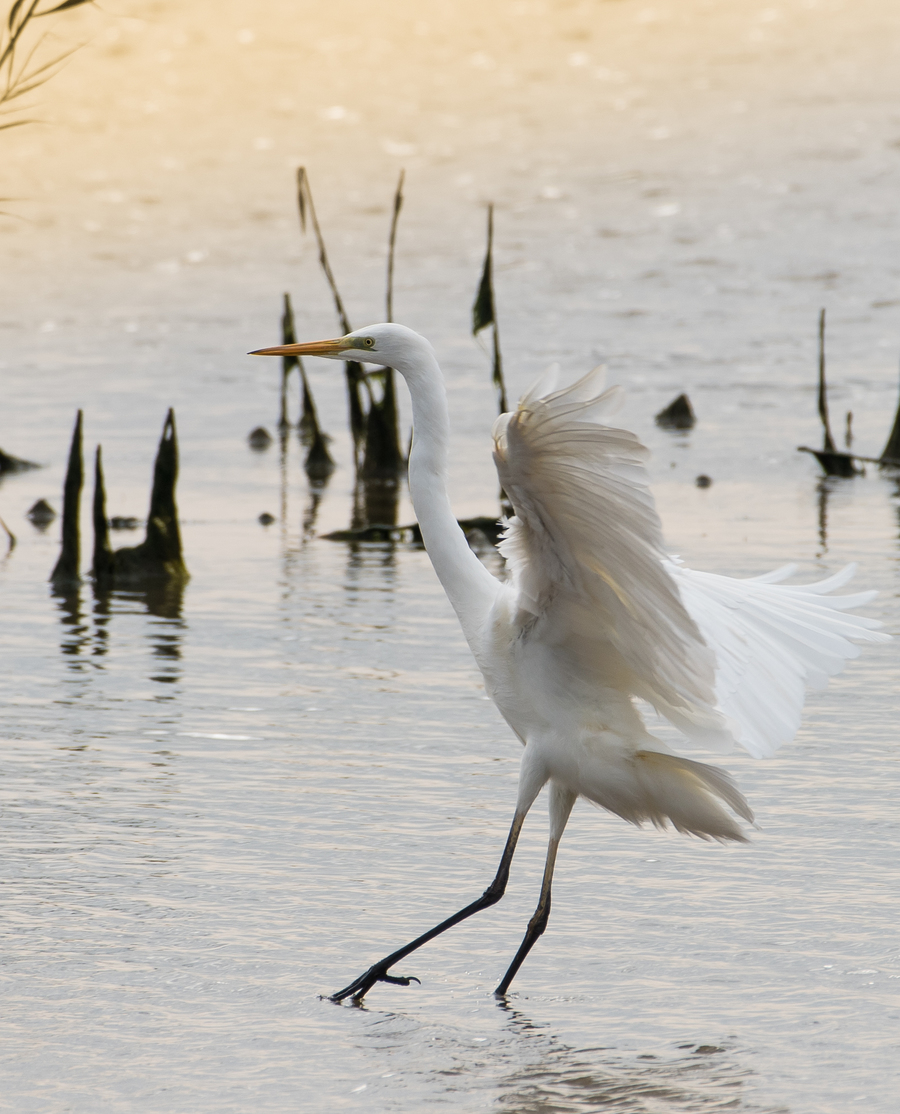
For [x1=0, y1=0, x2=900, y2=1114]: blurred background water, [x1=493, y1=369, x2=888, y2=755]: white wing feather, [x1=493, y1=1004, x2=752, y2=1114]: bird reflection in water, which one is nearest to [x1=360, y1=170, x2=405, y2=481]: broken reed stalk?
[x1=0, y1=0, x2=900, y2=1114]: blurred background water

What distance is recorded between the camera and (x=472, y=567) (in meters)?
4.62

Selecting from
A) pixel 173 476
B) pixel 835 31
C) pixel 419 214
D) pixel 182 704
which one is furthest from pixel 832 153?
pixel 182 704

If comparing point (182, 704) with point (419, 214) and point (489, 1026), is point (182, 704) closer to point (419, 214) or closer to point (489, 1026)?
point (489, 1026)

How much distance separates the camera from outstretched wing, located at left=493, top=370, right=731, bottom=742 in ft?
11.8

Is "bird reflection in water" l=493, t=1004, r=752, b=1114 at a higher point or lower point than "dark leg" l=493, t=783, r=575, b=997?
lower

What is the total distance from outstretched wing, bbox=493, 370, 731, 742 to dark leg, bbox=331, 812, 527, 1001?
52 centimetres

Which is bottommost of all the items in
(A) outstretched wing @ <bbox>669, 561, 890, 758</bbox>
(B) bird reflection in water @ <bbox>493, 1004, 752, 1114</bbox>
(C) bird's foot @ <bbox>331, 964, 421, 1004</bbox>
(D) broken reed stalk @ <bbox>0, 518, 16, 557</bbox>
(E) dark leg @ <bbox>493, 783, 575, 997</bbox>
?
(B) bird reflection in water @ <bbox>493, 1004, 752, 1114</bbox>

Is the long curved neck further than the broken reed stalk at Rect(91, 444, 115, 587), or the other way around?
the broken reed stalk at Rect(91, 444, 115, 587)

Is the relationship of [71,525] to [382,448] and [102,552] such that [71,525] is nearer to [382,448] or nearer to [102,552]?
[102,552]

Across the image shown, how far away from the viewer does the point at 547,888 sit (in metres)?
4.41

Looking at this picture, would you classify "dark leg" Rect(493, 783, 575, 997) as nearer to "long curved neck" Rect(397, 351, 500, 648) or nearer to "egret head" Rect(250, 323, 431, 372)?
"long curved neck" Rect(397, 351, 500, 648)

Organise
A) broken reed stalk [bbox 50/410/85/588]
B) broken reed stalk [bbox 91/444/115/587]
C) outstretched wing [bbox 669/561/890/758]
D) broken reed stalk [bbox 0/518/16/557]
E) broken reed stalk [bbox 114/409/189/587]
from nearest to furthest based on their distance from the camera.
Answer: outstretched wing [bbox 669/561/890/758] < broken reed stalk [bbox 50/410/85/588] < broken reed stalk [bbox 91/444/115/587] < broken reed stalk [bbox 114/409/189/587] < broken reed stalk [bbox 0/518/16/557]

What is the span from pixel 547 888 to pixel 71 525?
16.8 feet

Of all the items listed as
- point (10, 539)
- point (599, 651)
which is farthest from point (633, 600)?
point (10, 539)
